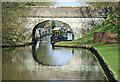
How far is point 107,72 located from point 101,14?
650 inches

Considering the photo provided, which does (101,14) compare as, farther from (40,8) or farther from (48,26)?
(48,26)

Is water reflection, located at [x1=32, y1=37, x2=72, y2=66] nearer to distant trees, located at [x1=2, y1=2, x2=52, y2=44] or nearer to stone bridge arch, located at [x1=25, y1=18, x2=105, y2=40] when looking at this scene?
distant trees, located at [x1=2, y1=2, x2=52, y2=44]

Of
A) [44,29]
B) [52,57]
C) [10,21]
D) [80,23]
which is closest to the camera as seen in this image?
[52,57]

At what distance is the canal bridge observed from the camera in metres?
26.3

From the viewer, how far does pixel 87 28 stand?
26484mm

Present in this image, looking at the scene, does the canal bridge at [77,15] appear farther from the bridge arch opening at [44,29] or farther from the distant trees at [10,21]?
the distant trees at [10,21]

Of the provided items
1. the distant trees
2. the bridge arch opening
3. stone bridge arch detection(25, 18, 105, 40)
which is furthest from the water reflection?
the bridge arch opening

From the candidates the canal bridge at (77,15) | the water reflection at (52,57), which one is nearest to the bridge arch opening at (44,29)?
the canal bridge at (77,15)

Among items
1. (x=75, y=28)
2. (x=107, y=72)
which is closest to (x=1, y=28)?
(x=75, y=28)

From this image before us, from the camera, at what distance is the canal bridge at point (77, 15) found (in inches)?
1037

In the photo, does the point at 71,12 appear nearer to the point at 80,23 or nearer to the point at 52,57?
the point at 80,23

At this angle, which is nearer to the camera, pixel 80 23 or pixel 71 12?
pixel 71 12

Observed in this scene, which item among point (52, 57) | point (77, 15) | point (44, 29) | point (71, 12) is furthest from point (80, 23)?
point (44, 29)

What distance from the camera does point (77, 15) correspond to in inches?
1038
